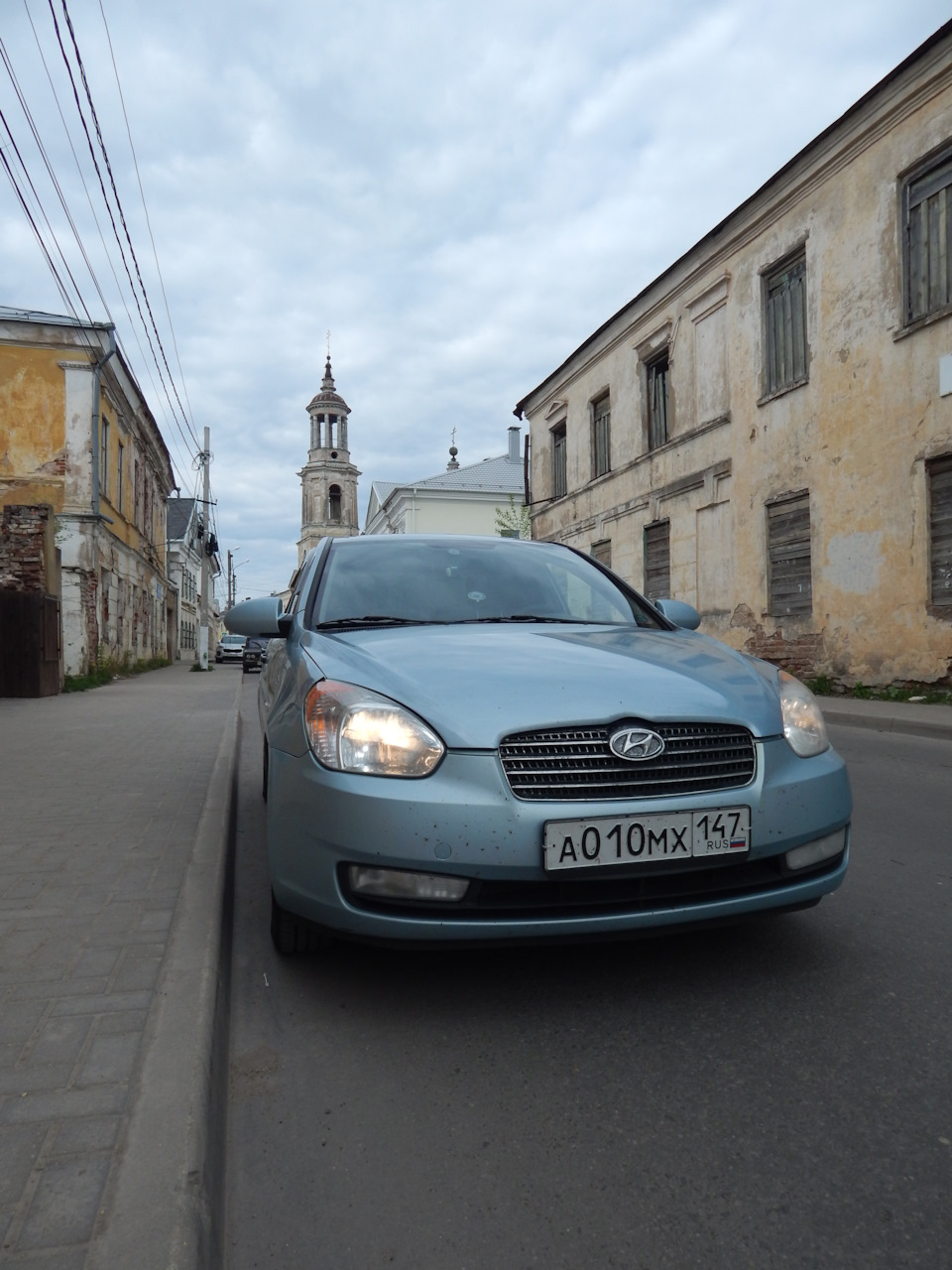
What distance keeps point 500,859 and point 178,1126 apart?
35.3 inches

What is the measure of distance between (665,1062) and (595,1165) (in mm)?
448

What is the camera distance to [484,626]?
338 cm

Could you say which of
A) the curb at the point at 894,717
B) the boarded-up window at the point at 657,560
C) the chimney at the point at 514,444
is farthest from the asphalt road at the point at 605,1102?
the chimney at the point at 514,444

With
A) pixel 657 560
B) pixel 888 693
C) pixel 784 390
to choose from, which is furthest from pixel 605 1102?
pixel 657 560

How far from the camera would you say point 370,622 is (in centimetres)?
345

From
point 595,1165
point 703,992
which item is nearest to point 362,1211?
point 595,1165

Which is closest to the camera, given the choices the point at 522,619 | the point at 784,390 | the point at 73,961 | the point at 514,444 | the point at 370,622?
the point at 73,961

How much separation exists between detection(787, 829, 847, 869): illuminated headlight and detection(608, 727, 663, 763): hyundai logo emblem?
1.68 feet

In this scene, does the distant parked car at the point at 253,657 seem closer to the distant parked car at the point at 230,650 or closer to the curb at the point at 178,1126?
the distant parked car at the point at 230,650

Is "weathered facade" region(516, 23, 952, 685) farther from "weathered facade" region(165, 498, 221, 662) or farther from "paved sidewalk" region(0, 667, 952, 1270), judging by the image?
"weathered facade" region(165, 498, 221, 662)

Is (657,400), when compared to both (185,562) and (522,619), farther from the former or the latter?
(185,562)

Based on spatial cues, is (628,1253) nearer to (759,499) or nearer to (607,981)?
(607,981)

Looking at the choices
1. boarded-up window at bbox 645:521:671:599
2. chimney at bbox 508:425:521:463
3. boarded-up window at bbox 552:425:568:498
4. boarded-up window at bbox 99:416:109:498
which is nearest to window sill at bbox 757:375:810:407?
boarded-up window at bbox 645:521:671:599

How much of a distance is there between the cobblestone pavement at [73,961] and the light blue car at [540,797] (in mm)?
570
